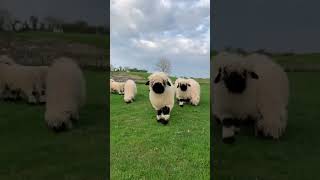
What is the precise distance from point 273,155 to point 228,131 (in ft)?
2.68

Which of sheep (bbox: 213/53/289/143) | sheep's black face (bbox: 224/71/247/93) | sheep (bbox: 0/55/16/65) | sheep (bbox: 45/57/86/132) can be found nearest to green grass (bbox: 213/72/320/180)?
sheep (bbox: 213/53/289/143)

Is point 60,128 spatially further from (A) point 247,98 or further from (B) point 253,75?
(B) point 253,75

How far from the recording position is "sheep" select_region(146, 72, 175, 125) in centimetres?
813

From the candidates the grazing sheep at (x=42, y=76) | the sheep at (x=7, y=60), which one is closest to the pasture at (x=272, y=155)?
the grazing sheep at (x=42, y=76)

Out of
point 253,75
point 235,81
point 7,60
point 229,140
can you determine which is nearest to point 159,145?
point 229,140

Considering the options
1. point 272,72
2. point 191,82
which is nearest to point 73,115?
point 272,72

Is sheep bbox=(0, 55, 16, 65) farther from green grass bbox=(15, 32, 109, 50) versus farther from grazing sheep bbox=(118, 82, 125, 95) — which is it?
grazing sheep bbox=(118, 82, 125, 95)

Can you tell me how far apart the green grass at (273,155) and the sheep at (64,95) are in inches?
98.7

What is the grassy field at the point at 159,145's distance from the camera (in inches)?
199

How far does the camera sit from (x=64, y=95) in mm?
6824

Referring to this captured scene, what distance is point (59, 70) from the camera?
7297mm

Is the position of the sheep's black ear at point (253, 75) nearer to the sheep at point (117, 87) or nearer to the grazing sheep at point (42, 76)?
the grazing sheep at point (42, 76)

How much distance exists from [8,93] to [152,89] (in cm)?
380

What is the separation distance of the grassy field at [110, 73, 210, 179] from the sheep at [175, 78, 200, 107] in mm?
731
